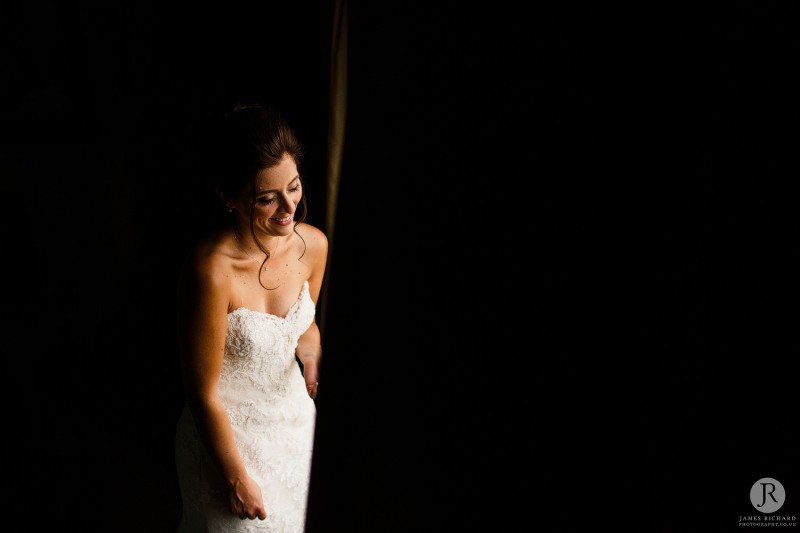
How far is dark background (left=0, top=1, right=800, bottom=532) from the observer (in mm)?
866

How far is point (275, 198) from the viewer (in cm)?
123

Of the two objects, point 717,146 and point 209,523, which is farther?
point 209,523

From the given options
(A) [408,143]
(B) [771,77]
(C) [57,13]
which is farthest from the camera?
(C) [57,13]

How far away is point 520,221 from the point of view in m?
0.99

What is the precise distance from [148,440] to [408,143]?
190cm

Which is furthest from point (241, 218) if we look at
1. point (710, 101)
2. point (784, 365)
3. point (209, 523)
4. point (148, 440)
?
point (148, 440)

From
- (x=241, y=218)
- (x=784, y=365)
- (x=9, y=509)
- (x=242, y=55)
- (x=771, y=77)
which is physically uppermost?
(x=242, y=55)

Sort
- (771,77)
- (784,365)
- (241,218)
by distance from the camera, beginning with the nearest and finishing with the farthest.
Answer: (771,77), (784,365), (241,218)

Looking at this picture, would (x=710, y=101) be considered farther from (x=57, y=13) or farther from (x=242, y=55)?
(x=57, y=13)

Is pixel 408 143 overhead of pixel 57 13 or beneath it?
beneath

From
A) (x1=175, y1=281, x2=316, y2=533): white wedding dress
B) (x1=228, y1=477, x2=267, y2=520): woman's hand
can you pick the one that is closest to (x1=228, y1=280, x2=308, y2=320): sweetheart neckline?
(x1=175, y1=281, x2=316, y2=533): white wedding dress

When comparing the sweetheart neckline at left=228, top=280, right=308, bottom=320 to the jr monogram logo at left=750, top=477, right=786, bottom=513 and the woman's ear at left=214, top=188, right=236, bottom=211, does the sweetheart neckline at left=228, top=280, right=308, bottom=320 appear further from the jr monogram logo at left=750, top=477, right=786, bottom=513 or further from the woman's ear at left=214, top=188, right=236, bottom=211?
the jr monogram logo at left=750, top=477, right=786, bottom=513

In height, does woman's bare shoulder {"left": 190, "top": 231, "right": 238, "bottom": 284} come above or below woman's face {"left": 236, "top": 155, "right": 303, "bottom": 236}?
below

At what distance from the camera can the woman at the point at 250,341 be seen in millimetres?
1216
